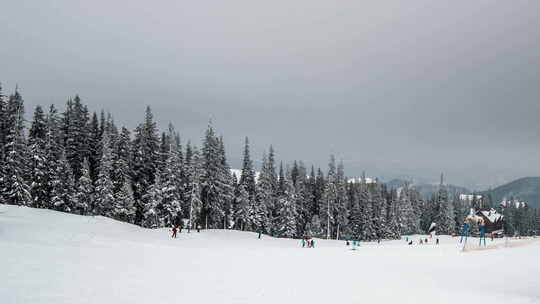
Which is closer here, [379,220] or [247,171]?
[247,171]

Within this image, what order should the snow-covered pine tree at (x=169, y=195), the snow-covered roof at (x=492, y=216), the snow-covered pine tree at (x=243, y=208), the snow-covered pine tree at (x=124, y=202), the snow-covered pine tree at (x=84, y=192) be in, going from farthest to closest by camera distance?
the snow-covered roof at (x=492, y=216) → the snow-covered pine tree at (x=243, y=208) → the snow-covered pine tree at (x=169, y=195) → the snow-covered pine tree at (x=124, y=202) → the snow-covered pine tree at (x=84, y=192)

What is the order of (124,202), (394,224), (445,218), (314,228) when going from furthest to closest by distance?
1. (445,218)
2. (394,224)
3. (314,228)
4. (124,202)

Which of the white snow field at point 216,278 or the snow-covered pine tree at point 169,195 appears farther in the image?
the snow-covered pine tree at point 169,195

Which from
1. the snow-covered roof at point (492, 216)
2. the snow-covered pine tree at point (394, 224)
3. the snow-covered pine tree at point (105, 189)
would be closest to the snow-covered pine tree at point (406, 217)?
the snow-covered pine tree at point (394, 224)

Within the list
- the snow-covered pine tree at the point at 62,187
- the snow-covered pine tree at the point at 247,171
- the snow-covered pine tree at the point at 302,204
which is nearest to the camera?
the snow-covered pine tree at the point at 62,187

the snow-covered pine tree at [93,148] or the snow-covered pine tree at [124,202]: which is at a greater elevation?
the snow-covered pine tree at [93,148]

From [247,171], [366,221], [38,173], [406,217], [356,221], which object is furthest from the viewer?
[406,217]

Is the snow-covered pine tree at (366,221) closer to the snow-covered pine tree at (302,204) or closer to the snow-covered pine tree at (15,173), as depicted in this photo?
the snow-covered pine tree at (302,204)

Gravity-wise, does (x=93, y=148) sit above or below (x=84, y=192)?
above

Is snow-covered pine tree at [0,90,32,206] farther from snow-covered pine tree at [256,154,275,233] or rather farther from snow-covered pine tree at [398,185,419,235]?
snow-covered pine tree at [398,185,419,235]

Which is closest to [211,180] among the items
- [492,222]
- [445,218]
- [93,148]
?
[93,148]

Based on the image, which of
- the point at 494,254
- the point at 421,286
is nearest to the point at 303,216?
the point at 494,254

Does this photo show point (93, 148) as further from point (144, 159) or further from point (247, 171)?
point (247, 171)

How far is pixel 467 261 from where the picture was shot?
1150 inches
